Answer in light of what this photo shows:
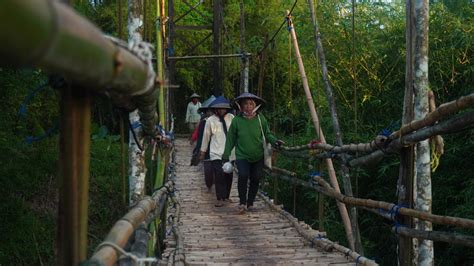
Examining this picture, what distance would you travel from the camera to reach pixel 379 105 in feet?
24.3

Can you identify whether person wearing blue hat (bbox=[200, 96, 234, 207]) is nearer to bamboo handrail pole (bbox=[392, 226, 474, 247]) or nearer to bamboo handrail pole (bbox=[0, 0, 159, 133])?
bamboo handrail pole (bbox=[392, 226, 474, 247])

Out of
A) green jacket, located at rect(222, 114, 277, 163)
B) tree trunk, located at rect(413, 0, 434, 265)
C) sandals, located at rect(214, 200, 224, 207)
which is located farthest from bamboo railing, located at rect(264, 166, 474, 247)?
sandals, located at rect(214, 200, 224, 207)

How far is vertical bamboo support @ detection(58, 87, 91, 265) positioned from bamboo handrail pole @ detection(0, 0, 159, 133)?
87 mm

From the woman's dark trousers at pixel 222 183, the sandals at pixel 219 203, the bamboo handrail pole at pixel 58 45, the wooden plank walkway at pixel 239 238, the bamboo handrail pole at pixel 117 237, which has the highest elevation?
the bamboo handrail pole at pixel 58 45

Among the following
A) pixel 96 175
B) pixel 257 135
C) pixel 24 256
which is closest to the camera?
pixel 257 135

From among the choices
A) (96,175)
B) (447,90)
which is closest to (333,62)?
(447,90)

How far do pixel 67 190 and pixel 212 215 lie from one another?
428cm

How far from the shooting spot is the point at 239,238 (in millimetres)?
4262

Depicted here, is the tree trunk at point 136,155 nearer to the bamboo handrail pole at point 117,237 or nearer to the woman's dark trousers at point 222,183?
the woman's dark trousers at point 222,183

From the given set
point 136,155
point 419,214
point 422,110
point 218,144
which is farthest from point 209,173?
point 419,214

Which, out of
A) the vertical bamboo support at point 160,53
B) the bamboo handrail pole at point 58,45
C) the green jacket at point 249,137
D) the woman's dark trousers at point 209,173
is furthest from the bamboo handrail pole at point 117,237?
the woman's dark trousers at point 209,173

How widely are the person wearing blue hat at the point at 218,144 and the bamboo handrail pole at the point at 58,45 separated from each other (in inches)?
188

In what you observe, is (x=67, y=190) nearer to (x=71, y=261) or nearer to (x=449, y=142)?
(x=71, y=261)

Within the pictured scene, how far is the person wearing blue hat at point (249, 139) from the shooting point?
5156 millimetres
